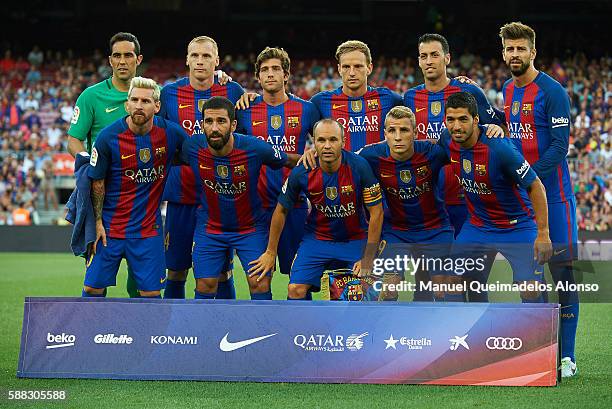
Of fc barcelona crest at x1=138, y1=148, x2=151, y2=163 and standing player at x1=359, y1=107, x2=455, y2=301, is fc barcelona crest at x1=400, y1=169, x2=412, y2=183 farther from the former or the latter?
fc barcelona crest at x1=138, y1=148, x2=151, y2=163

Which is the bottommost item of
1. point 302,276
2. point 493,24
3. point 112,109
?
point 302,276

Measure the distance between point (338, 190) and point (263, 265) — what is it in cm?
72

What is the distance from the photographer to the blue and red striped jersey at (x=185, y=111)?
7254mm

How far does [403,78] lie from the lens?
25.3m

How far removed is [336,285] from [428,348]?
3.68 feet

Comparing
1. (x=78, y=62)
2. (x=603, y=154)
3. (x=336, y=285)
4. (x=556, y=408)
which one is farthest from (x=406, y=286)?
(x=78, y=62)

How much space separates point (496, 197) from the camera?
20.8 ft

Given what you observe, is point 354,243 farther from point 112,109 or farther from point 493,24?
point 493,24

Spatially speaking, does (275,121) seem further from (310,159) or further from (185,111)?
(310,159)

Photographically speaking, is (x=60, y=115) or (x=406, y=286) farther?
(x=60, y=115)

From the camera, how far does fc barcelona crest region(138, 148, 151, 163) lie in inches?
258

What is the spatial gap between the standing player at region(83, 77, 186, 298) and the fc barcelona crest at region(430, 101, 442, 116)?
191 cm

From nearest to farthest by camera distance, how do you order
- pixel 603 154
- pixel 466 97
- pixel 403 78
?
pixel 466 97 → pixel 603 154 → pixel 403 78

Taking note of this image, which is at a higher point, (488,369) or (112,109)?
(112,109)
